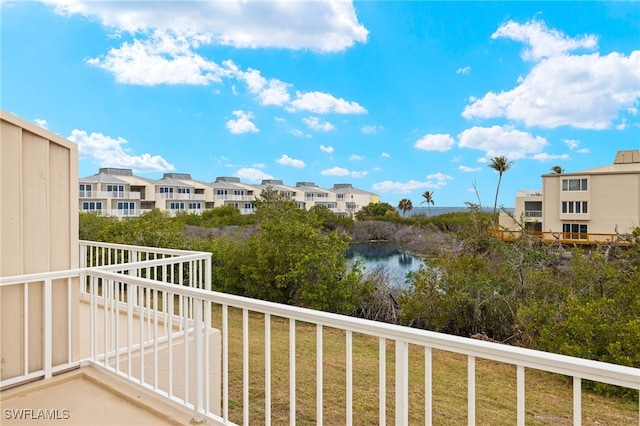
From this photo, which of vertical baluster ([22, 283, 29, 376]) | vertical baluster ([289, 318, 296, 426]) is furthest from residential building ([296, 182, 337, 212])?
vertical baluster ([289, 318, 296, 426])

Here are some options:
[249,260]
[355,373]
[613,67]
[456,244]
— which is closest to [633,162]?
[613,67]

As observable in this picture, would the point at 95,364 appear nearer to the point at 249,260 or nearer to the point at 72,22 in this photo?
the point at 249,260

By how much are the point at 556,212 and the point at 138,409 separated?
27.1 meters

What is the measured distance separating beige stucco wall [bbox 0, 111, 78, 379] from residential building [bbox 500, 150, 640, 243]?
22.5m

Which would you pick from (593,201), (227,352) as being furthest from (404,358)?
(593,201)

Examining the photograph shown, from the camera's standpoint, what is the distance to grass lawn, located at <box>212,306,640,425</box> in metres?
4.20

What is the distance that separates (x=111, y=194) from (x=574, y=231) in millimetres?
34610

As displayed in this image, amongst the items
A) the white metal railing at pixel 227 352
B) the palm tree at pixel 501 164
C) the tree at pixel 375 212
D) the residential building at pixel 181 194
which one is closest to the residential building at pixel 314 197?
the tree at pixel 375 212

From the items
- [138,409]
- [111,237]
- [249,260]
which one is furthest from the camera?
[111,237]

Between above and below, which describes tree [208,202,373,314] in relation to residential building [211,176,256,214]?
below

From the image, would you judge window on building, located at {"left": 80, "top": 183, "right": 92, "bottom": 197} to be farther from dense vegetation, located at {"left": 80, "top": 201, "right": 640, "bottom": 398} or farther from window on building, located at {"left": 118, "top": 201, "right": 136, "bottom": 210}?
dense vegetation, located at {"left": 80, "top": 201, "right": 640, "bottom": 398}

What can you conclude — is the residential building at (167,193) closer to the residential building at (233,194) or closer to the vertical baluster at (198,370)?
the residential building at (233,194)

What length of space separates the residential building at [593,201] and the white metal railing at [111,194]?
1224 inches

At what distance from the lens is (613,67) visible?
14.0m
